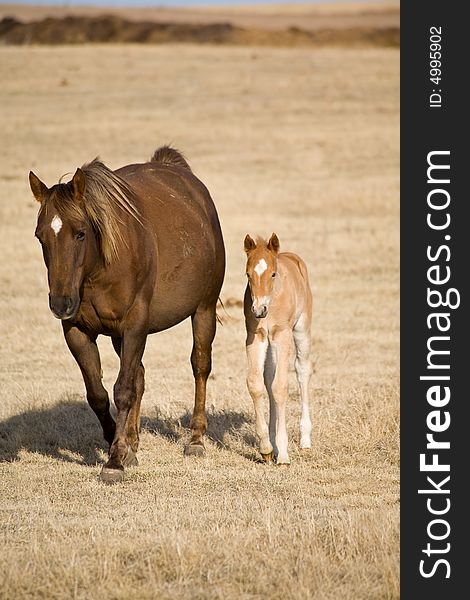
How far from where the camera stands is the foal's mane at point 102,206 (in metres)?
7.46

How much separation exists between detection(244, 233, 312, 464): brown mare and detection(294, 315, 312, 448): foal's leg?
162 millimetres

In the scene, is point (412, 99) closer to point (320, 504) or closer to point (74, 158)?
point (320, 504)

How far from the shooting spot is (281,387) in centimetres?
825

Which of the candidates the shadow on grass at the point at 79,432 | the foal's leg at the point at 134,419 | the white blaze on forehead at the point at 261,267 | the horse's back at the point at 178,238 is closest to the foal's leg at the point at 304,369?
the shadow on grass at the point at 79,432

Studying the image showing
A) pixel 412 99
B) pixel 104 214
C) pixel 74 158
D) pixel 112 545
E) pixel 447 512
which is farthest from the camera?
pixel 74 158

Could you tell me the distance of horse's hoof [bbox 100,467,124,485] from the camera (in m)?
7.75

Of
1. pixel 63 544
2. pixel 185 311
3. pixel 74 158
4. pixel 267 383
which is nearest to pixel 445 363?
pixel 267 383

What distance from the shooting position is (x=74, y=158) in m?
25.5

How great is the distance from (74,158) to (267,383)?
17773mm

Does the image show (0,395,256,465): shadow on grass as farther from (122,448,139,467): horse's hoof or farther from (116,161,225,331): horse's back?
(116,161,225,331): horse's back

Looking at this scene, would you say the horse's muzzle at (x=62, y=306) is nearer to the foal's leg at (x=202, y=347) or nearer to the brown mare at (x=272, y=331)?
the brown mare at (x=272, y=331)

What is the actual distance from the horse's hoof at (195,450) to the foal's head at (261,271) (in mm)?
1495

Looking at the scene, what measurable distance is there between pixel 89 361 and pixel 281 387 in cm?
143

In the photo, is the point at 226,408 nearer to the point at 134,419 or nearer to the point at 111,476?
the point at 134,419
